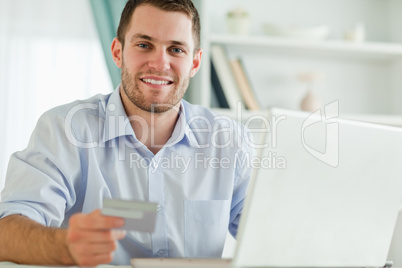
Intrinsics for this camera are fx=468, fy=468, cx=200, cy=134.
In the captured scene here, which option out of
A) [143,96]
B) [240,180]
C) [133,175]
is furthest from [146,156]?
[240,180]

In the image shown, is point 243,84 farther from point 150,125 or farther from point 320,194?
point 320,194

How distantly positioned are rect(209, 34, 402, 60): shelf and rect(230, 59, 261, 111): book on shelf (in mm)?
118

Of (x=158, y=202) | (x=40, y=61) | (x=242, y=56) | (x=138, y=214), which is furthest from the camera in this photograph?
(x=242, y=56)

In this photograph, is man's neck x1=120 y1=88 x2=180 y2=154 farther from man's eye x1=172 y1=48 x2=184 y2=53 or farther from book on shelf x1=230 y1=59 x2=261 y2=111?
book on shelf x1=230 y1=59 x2=261 y2=111

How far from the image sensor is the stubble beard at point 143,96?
1.48 m

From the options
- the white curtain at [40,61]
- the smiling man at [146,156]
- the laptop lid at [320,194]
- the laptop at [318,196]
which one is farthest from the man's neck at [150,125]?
the white curtain at [40,61]

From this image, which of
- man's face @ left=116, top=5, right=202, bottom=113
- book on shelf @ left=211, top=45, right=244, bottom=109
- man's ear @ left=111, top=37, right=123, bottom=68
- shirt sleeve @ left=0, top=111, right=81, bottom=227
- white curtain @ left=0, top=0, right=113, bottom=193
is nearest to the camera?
shirt sleeve @ left=0, top=111, right=81, bottom=227

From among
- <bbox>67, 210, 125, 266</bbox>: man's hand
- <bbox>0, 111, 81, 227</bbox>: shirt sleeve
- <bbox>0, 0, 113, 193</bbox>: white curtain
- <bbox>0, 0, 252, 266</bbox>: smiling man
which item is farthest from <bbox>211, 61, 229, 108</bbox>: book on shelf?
<bbox>67, 210, 125, 266</bbox>: man's hand

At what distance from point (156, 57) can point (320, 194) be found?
82 cm

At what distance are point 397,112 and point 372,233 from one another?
1918 millimetres

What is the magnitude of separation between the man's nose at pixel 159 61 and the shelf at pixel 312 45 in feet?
2.85

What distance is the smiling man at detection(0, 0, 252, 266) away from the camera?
1227 mm

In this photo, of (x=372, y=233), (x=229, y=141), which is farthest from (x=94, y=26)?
(x=372, y=233)

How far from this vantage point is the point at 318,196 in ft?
2.67
